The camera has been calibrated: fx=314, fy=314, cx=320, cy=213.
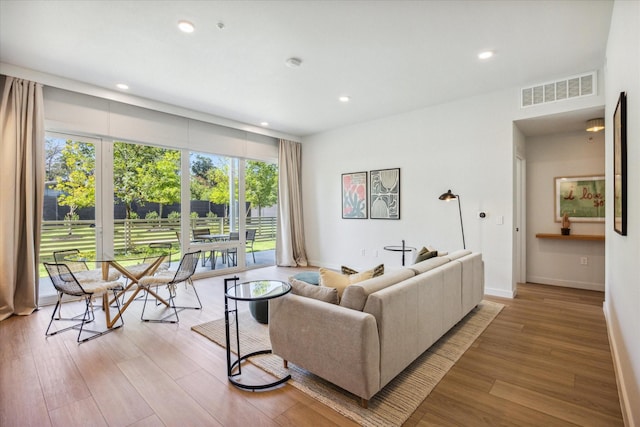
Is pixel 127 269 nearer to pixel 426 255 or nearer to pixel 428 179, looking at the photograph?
pixel 426 255

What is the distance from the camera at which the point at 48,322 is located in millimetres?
3416

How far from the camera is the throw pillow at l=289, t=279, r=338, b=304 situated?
2205mm

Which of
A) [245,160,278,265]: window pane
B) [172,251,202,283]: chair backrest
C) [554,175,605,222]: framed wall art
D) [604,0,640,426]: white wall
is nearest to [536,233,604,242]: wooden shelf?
[554,175,605,222]: framed wall art

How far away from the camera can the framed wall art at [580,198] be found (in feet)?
15.2

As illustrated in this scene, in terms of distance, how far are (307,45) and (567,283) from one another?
5152 mm

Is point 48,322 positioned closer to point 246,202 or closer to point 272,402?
point 272,402

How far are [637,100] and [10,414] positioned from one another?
3941mm

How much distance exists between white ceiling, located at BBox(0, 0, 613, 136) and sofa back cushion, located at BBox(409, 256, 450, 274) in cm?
214

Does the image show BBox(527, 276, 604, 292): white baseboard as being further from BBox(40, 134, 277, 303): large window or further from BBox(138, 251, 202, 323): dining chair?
BBox(138, 251, 202, 323): dining chair

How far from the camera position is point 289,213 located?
21.9 feet

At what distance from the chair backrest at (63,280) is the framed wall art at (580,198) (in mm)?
6425

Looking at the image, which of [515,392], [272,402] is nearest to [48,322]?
[272,402]

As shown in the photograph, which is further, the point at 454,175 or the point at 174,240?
the point at 174,240

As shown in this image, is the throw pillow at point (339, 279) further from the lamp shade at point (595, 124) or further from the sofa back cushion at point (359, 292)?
the lamp shade at point (595, 124)
